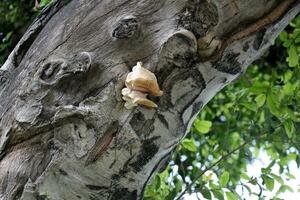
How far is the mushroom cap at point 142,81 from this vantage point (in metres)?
0.68

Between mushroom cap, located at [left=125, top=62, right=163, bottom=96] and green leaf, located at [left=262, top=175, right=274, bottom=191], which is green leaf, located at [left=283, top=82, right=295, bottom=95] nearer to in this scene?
green leaf, located at [left=262, top=175, right=274, bottom=191]

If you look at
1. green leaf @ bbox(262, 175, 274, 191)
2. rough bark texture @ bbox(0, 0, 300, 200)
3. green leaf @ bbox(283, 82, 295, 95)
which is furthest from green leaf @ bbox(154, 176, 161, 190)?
rough bark texture @ bbox(0, 0, 300, 200)

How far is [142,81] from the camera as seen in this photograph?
0.68 m

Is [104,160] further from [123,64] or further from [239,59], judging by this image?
[239,59]

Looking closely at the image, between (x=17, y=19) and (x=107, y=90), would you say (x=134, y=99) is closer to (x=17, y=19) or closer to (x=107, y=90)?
(x=107, y=90)

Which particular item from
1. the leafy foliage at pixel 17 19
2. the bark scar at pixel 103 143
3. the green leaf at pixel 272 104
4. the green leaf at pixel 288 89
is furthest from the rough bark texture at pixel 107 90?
the leafy foliage at pixel 17 19

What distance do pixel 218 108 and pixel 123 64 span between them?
1375 mm

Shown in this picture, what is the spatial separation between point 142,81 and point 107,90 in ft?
0.16

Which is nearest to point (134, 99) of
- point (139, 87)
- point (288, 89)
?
point (139, 87)

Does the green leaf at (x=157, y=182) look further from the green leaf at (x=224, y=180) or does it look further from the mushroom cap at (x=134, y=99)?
the mushroom cap at (x=134, y=99)

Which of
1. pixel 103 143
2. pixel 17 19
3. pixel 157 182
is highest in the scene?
pixel 103 143

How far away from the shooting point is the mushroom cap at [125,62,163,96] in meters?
0.68

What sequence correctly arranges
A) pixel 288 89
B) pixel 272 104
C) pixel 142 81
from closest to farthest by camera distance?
1. pixel 142 81
2. pixel 272 104
3. pixel 288 89

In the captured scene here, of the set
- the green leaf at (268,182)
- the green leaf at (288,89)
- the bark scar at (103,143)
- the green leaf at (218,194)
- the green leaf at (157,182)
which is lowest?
the green leaf at (268,182)
